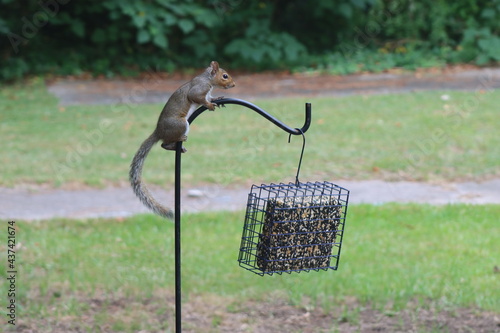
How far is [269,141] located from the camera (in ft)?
28.2

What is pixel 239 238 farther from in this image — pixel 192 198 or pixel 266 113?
pixel 266 113

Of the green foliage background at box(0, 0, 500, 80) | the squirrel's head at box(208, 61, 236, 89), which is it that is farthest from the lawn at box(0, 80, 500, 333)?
the green foliage background at box(0, 0, 500, 80)

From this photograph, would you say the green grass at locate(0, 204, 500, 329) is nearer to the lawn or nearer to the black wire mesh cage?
the lawn

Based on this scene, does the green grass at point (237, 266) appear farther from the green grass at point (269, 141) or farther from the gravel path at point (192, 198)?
the green grass at point (269, 141)

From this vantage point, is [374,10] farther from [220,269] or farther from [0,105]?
[220,269]

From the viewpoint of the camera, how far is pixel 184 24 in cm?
1284

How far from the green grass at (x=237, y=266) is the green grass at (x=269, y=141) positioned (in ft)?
4.12

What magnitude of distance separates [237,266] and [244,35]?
382 inches

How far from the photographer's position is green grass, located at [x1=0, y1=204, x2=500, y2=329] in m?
4.69

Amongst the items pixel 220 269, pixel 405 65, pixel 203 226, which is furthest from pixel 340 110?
pixel 220 269

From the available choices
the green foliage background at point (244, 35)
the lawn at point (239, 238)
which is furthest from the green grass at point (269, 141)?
the green foliage background at point (244, 35)

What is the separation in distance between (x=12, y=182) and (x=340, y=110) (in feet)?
15.2

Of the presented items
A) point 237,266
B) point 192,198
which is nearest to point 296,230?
point 237,266

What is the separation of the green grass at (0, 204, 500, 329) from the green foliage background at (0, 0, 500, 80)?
7.26 meters
